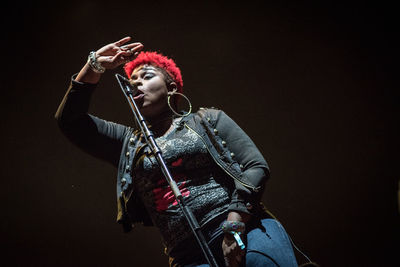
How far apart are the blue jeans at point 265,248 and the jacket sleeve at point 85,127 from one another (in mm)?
694

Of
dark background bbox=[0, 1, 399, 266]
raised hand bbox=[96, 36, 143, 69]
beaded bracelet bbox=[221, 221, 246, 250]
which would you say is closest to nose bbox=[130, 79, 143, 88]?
raised hand bbox=[96, 36, 143, 69]

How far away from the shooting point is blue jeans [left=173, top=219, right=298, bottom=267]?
1122mm

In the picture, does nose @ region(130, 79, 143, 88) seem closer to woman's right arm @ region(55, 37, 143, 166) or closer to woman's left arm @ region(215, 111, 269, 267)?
woman's right arm @ region(55, 37, 143, 166)

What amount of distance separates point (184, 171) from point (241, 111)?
4.88ft

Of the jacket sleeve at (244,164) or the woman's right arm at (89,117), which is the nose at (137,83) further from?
the jacket sleeve at (244,164)

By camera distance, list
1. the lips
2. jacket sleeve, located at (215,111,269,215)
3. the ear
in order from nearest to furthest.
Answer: jacket sleeve, located at (215,111,269,215)
the lips
the ear

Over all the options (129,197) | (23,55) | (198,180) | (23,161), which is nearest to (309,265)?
(198,180)

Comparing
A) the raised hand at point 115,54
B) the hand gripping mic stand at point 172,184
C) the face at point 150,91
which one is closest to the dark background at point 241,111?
the face at point 150,91

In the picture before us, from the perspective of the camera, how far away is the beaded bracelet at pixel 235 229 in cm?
112

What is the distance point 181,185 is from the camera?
4.42 feet

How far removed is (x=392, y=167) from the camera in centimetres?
251

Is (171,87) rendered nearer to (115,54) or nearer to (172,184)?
(115,54)

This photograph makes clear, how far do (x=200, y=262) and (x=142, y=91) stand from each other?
83 centimetres

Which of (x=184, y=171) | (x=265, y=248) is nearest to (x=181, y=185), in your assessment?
(x=184, y=171)
